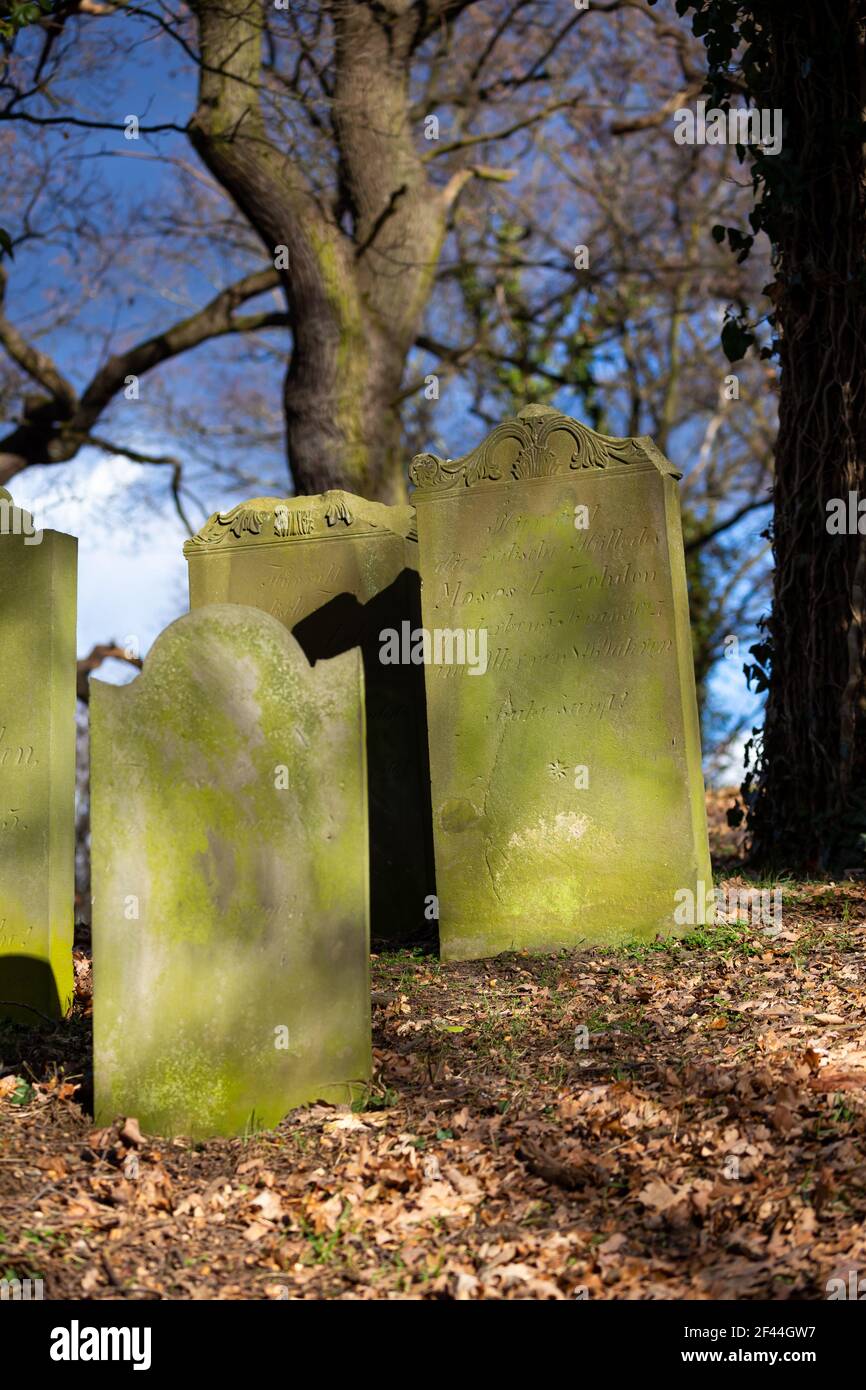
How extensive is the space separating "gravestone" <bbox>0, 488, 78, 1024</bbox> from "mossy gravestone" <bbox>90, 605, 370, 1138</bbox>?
1.55m

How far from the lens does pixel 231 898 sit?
4477 mm

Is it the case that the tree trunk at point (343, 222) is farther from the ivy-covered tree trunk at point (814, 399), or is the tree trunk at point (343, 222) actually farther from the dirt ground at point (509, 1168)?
the dirt ground at point (509, 1168)

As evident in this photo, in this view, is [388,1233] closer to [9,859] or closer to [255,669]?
[255,669]

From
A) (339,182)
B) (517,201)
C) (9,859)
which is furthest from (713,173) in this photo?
(9,859)

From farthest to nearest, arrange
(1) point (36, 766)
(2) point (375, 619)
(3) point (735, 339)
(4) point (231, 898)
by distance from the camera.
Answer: (3) point (735, 339), (2) point (375, 619), (1) point (36, 766), (4) point (231, 898)

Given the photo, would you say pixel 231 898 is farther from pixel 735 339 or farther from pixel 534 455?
pixel 735 339

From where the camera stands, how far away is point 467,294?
738 inches

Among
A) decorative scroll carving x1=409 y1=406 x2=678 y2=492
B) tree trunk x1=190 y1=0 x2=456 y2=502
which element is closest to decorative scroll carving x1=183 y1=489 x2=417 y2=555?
decorative scroll carving x1=409 y1=406 x2=678 y2=492

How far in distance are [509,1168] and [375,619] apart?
4.09 metres

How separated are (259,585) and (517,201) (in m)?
12.2

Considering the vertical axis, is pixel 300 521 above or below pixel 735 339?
below

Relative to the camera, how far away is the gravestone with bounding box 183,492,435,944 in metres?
7.57

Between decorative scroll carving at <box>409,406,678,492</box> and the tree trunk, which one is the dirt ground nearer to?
decorative scroll carving at <box>409,406,678,492</box>

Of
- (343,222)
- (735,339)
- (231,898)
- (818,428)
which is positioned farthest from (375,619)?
(343,222)
